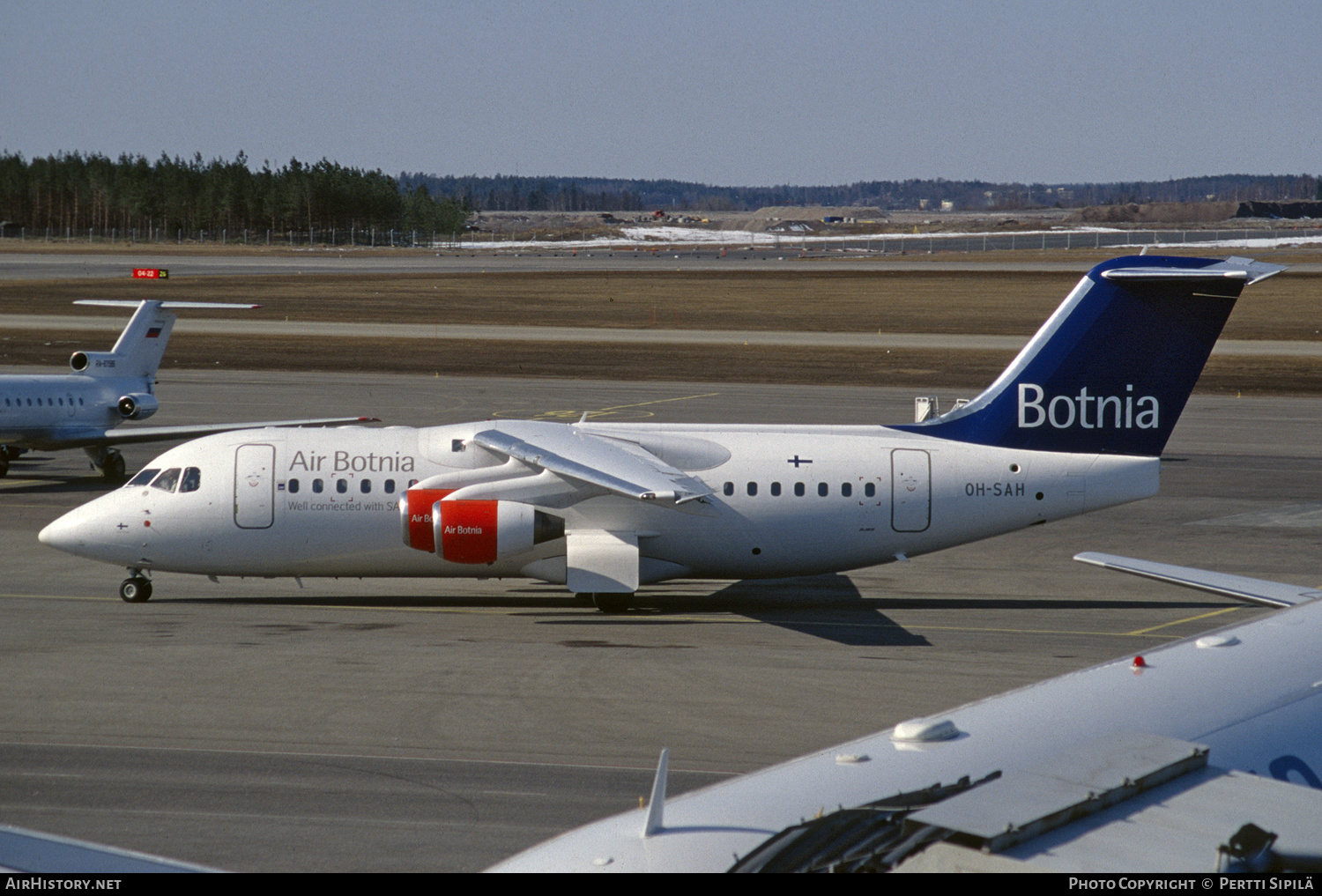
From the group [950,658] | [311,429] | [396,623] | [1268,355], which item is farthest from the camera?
[1268,355]

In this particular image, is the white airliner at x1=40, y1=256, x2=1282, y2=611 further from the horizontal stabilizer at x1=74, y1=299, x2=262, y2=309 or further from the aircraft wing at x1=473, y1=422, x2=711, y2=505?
the horizontal stabilizer at x1=74, y1=299, x2=262, y2=309

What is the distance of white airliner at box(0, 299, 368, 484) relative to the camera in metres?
35.1

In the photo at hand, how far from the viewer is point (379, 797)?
557 inches

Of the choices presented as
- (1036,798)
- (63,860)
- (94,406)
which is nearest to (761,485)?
(1036,798)

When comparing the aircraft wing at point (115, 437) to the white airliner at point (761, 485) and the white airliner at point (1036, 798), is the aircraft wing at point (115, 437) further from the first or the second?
the white airliner at point (1036, 798)

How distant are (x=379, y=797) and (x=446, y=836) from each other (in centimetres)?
141

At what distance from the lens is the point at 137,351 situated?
39469mm

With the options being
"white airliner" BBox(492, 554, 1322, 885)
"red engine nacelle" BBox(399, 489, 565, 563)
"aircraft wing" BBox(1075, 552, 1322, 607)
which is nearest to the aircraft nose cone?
"red engine nacelle" BBox(399, 489, 565, 563)

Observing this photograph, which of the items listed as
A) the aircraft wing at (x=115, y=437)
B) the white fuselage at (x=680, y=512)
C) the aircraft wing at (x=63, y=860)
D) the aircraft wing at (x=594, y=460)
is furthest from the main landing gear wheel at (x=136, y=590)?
the aircraft wing at (x=63, y=860)

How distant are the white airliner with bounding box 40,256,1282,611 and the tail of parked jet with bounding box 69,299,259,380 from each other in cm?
1607

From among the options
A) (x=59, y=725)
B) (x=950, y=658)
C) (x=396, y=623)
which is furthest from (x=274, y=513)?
(x=950, y=658)

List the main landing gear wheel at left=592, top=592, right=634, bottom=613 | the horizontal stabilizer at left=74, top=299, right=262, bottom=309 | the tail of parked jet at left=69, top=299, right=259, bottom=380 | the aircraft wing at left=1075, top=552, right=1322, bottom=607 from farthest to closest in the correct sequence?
the tail of parked jet at left=69, top=299, right=259, bottom=380, the horizontal stabilizer at left=74, top=299, right=262, bottom=309, the main landing gear wheel at left=592, top=592, right=634, bottom=613, the aircraft wing at left=1075, top=552, right=1322, bottom=607

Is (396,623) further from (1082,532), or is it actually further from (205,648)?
(1082,532)

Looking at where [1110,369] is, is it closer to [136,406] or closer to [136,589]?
[136,589]
